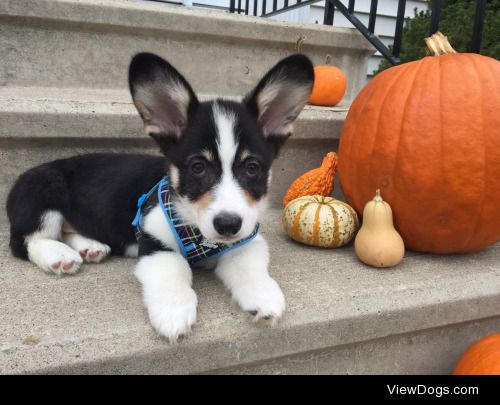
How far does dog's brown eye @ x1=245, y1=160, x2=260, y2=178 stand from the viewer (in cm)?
183

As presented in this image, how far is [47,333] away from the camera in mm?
1411

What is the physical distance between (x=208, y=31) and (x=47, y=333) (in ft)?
8.17

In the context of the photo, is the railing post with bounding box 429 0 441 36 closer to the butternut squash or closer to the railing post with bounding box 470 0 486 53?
the railing post with bounding box 470 0 486 53

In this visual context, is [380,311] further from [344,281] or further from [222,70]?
[222,70]

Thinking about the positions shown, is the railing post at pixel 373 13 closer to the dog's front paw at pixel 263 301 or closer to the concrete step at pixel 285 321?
the concrete step at pixel 285 321

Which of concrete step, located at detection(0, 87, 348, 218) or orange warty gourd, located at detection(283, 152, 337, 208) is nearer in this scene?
concrete step, located at detection(0, 87, 348, 218)

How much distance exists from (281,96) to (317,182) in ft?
2.65

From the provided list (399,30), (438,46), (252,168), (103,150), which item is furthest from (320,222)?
(399,30)

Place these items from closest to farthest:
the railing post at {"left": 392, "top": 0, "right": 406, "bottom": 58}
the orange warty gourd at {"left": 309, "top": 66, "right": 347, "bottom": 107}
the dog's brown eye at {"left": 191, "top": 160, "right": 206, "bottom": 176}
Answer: the dog's brown eye at {"left": 191, "top": 160, "right": 206, "bottom": 176} < the railing post at {"left": 392, "top": 0, "right": 406, "bottom": 58} < the orange warty gourd at {"left": 309, "top": 66, "right": 347, "bottom": 107}

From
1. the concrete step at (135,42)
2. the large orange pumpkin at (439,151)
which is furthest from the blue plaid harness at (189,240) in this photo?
the concrete step at (135,42)

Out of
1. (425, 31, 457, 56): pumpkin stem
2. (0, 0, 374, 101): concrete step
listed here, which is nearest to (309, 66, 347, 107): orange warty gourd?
(0, 0, 374, 101): concrete step

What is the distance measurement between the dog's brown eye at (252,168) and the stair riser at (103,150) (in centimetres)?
70

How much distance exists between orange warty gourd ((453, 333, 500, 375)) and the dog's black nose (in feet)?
3.92

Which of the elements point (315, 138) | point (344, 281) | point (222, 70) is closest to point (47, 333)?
point (344, 281)
